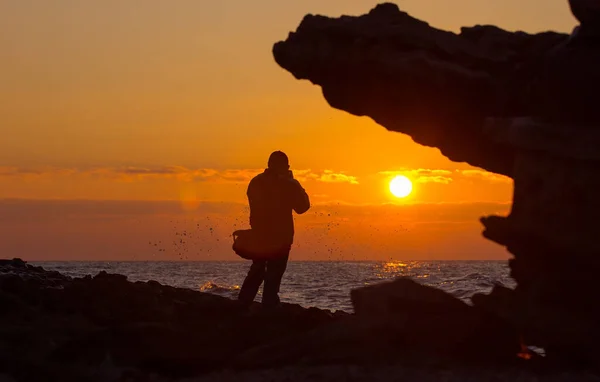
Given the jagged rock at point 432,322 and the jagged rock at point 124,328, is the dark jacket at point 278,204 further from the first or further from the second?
the jagged rock at point 432,322

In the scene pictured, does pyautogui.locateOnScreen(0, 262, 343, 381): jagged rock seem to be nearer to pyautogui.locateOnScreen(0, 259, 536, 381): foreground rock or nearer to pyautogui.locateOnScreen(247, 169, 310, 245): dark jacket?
pyautogui.locateOnScreen(0, 259, 536, 381): foreground rock

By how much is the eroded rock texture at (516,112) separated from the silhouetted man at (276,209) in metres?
1.66

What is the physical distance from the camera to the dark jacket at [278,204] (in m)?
14.0

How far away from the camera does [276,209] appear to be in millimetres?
14039

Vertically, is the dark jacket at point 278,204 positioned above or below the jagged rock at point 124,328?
above

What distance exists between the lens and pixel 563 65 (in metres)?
10.7

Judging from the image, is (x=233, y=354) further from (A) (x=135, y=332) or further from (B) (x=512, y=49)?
(B) (x=512, y=49)

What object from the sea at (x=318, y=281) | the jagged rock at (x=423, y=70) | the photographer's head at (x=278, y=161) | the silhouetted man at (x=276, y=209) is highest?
the jagged rock at (x=423, y=70)

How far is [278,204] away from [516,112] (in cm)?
454

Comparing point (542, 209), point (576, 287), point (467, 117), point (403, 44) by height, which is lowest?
point (576, 287)

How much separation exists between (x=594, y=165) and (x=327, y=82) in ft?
15.6

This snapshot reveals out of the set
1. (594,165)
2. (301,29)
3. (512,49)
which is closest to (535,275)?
(594,165)

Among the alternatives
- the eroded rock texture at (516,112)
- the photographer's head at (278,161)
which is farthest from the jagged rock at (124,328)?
the eroded rock texture at (516,112)

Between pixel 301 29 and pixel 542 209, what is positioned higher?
pixel 301 29
